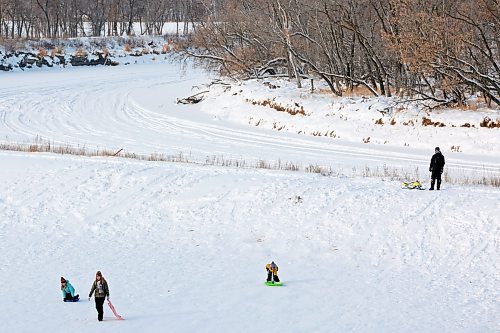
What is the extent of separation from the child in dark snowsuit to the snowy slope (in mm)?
255

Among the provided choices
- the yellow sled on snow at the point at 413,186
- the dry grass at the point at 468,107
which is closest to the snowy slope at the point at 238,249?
the yellow sled on snow at the point at 413,186

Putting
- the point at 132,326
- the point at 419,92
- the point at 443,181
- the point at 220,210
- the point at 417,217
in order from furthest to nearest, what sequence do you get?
the point at 419,92, the point at 443,181, the point at 220,210, the point at 417,217, the point at 132,326

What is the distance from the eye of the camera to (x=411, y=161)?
2370cm

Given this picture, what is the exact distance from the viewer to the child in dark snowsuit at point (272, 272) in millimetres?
13320

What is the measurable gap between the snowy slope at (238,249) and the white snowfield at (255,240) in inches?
1.8

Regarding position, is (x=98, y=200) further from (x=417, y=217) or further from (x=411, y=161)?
(x=411, y=161)

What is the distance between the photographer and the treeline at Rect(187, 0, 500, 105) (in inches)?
1094

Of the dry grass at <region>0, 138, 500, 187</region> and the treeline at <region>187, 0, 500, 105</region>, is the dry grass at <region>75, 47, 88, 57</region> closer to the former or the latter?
the treeline at <region>187, 0, 500, 105</region>

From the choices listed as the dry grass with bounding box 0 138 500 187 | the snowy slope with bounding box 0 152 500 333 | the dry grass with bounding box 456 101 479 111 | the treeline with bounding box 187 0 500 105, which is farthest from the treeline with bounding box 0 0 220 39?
the snowy slope with bounding box 0 152 500 333

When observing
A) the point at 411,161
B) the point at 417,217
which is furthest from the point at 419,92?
the point at 417,217

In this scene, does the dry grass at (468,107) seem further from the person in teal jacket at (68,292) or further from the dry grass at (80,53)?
the dry grass at (80,53)

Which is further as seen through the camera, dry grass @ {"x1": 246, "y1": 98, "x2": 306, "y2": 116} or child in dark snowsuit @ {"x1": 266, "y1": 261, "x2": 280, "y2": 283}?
dry grass @ {"x1": 246, "y1": 98, "x2": 306, "y2": 116}

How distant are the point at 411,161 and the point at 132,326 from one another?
15103mm

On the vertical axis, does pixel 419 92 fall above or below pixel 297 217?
above
